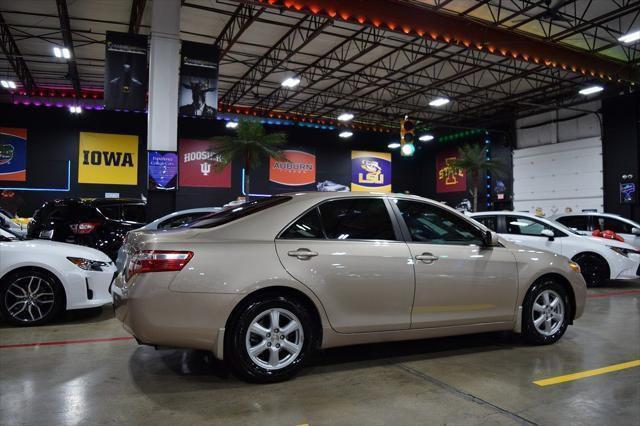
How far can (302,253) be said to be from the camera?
3.52 meters

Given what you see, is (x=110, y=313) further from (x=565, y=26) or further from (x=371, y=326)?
(x=565, y=26)

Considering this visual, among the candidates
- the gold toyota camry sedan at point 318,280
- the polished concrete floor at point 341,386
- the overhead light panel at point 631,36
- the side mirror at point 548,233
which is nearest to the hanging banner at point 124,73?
the polished concrete floor at point 341,386

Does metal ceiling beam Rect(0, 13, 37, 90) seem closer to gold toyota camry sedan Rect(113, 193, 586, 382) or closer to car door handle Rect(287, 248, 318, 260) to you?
gold toyota camry sedan Rect(113, 193, 586, 382)

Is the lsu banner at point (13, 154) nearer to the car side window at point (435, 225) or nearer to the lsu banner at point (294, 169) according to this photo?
the lsu banner at point (294, 169)

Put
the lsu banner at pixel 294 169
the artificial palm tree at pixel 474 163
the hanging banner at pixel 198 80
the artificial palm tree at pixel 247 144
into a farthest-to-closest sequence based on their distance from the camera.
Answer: the lsu banner at pixel 294 169 < the artificial palm tree at pixel 474 163 < the artificial palm tree at pixel 247 144 < the hanging banner at pixel 198 80

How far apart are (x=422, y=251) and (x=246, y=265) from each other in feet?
4.91

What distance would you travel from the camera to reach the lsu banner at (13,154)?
21.1 meters

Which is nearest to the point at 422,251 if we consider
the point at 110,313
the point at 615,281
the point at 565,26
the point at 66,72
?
the point at 110,313

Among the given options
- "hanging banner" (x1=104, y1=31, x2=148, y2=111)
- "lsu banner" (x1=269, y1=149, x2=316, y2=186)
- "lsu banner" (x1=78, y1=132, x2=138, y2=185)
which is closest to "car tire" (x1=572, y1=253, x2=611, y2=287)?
"hanging banner" (x1=104, y1=31, x2=148, y2=111)

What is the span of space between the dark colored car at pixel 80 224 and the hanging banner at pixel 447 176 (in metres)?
22.6

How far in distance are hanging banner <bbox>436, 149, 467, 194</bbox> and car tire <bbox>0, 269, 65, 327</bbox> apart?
24.8 meters

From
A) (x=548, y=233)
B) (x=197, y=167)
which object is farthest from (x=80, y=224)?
(x=197, y=167)

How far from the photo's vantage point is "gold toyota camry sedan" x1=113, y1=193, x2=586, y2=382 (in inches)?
128

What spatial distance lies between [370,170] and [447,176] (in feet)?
16.1
